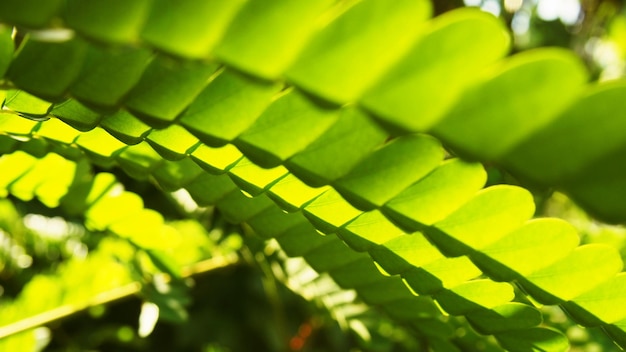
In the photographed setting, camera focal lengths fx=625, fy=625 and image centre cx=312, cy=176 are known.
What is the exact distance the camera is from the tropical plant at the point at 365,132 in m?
0.34

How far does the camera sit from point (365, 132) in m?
0.46

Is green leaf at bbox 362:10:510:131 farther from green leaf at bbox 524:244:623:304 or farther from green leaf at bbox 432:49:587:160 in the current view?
green leaf at bbox 524:244:623:304

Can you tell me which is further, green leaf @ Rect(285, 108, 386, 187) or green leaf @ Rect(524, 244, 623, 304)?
green leaf @ Rect(524, 244, 623, 304)

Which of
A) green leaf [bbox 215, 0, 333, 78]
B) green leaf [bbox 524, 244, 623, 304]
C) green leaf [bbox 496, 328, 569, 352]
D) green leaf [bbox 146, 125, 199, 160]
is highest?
green leaf [bbox 215, 0, 333, 78]


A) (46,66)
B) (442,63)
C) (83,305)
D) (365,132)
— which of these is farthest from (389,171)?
(83,305)

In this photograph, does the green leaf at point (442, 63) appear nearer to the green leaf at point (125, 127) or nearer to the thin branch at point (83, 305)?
the green leaf at point (125, 127)

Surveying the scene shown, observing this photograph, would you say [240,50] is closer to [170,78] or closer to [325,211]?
[170,78]

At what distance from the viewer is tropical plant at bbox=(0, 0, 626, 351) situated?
1.11ft

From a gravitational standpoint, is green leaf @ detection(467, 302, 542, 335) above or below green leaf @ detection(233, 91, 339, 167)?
below

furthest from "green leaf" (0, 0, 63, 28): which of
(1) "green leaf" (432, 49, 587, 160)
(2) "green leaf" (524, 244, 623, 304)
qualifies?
(2) "green leaf" (524, 244, 623, 304)

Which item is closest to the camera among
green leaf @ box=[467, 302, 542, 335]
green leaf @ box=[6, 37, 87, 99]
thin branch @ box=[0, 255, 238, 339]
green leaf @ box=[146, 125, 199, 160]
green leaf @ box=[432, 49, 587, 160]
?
green leaf @ box=[432, 49, 587, 160]

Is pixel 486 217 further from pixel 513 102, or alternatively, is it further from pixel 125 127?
pixel 125 127

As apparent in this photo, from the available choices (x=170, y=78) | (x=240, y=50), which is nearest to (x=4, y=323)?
(x=170, y=78)

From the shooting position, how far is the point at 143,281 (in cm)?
110
